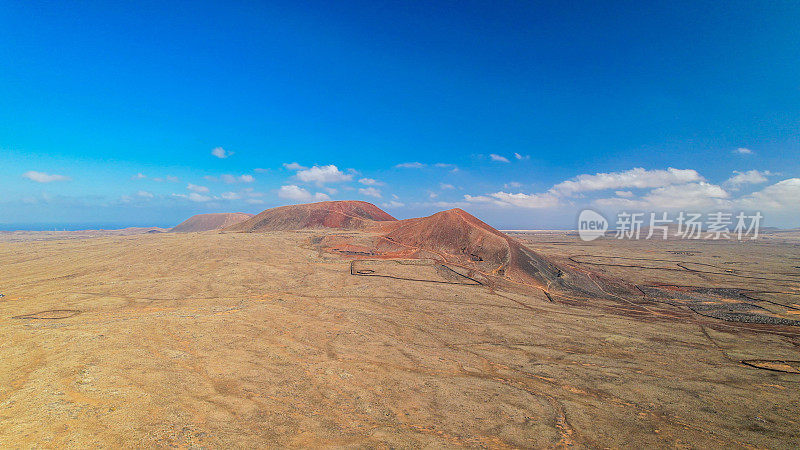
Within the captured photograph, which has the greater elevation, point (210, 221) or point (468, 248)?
point (210, 221)

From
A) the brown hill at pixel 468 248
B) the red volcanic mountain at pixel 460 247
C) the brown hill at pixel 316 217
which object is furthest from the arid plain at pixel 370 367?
the brown hill at pixel 316 217

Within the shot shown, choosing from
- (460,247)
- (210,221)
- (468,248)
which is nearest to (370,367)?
(468,248)

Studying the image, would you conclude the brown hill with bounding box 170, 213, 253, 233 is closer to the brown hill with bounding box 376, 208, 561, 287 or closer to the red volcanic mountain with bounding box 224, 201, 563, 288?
the red volcanic mountain with bounding box 224, 201, 563, 288

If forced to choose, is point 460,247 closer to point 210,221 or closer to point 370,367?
point 370,367

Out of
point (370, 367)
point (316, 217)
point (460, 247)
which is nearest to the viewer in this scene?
point (370, 367)

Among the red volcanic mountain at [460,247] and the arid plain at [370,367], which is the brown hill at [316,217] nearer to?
the red volcanic mountain at [460,247]

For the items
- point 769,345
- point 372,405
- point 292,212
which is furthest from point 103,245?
point 769,345

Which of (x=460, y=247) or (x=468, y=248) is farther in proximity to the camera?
(x=460, y=247)

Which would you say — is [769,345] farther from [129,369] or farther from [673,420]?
[129,369]
